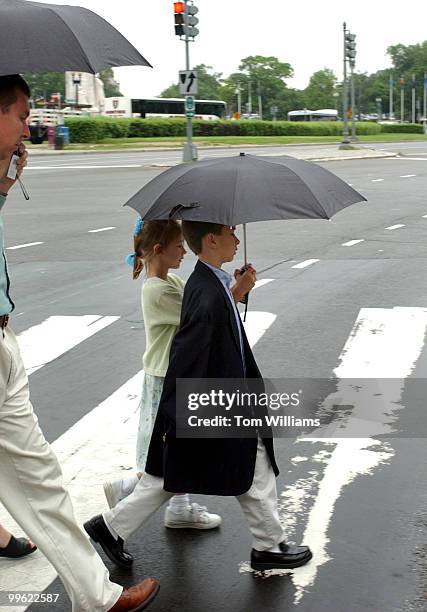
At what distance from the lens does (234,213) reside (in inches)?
161

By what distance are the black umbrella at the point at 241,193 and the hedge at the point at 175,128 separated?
5842cm

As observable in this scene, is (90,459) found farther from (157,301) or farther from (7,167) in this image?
(7,167)

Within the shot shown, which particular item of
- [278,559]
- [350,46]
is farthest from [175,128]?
[278,559]

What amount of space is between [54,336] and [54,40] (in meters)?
5.43

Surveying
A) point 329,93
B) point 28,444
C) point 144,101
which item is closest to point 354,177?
point 28,444

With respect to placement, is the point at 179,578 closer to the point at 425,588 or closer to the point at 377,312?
the point at 425,588

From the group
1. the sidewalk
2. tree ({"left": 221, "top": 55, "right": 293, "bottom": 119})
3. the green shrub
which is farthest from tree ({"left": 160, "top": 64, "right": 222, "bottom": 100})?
the sidewalk

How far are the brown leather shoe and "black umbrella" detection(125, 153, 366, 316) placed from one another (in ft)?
4.56

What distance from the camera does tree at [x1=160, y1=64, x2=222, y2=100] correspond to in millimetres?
153500

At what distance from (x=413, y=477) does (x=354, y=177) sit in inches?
927

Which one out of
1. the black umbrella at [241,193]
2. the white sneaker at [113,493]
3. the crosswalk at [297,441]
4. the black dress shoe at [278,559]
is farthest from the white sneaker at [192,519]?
the black umbrella at [241,193]

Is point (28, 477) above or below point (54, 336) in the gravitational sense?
above

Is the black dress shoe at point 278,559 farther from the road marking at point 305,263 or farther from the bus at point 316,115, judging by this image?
the bus at point 316,115

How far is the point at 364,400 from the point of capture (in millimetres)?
6934
